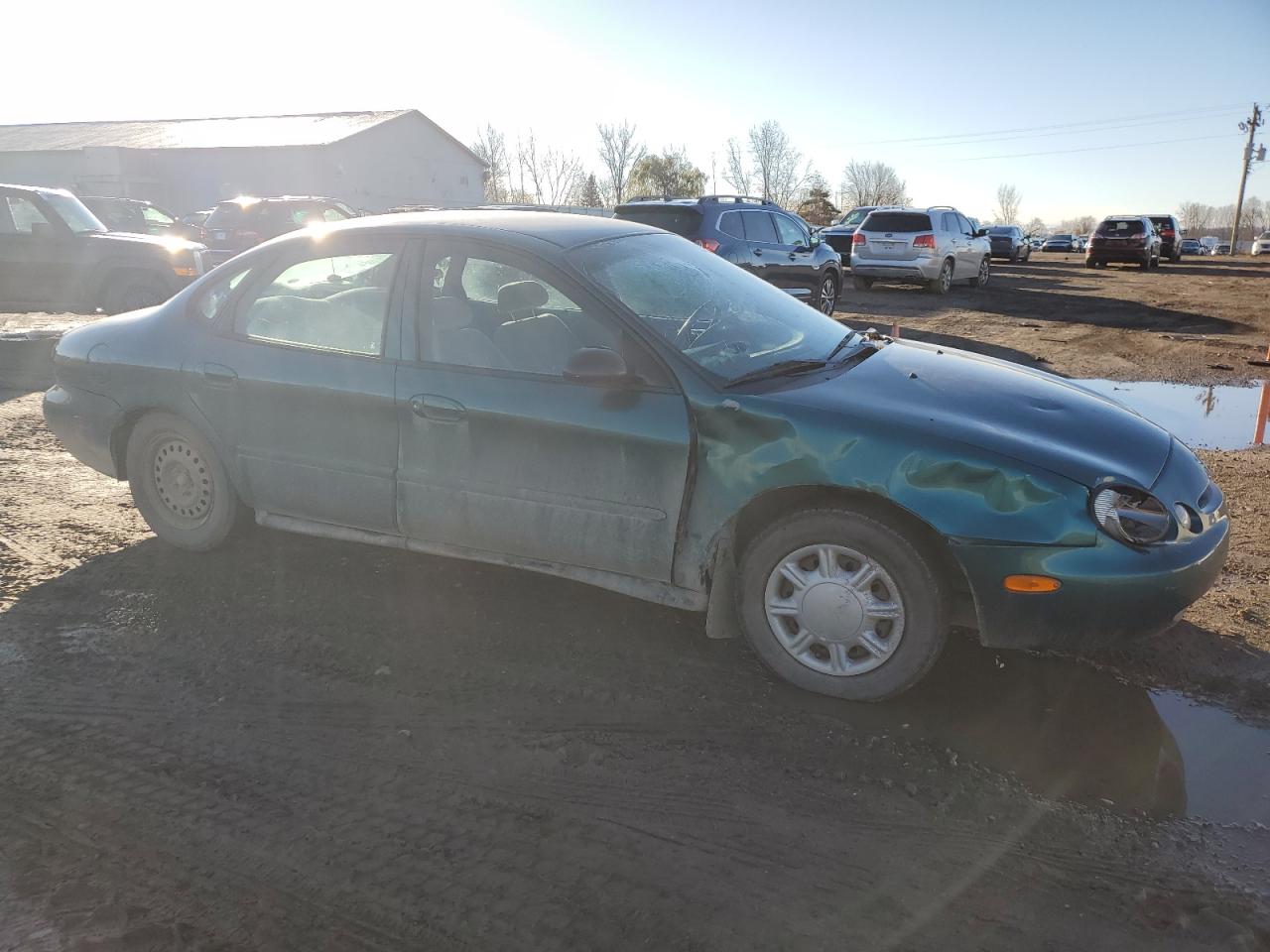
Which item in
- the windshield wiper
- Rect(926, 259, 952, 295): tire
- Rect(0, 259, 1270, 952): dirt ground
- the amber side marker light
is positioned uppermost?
Rect(926, 259, 952, 295): tire

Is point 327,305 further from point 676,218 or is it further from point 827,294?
point 827,294

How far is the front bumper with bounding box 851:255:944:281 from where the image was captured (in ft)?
63.2

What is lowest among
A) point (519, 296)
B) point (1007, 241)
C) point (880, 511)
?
point (880, 511)

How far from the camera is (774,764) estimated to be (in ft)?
9.55

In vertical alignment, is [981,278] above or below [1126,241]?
below

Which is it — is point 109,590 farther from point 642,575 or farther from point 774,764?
point 774,764

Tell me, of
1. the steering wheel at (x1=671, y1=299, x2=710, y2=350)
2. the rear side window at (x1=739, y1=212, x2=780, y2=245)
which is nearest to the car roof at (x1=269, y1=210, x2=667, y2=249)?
the steering wheel at (x1=671, y1=299, x2=710, y2=350)

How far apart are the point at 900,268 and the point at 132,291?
568 inches

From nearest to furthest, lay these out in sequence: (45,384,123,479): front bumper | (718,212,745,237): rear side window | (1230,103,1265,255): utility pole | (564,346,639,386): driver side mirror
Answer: (564,346,639,386): driver side mirror
(45,384,123,479): front bumper
(718,212,745,237): rear side window
(1230,103,1265,255): utility pole

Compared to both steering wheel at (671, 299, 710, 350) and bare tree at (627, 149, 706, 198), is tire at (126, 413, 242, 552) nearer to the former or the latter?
steering wheel at (671, 299, 710, 350)

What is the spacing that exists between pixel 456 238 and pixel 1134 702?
126 inches

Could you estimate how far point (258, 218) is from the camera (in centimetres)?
1716

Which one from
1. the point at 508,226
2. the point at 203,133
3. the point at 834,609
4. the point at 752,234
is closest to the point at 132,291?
the point at 752,234

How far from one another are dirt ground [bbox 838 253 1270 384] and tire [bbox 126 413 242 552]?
30.0 ft
